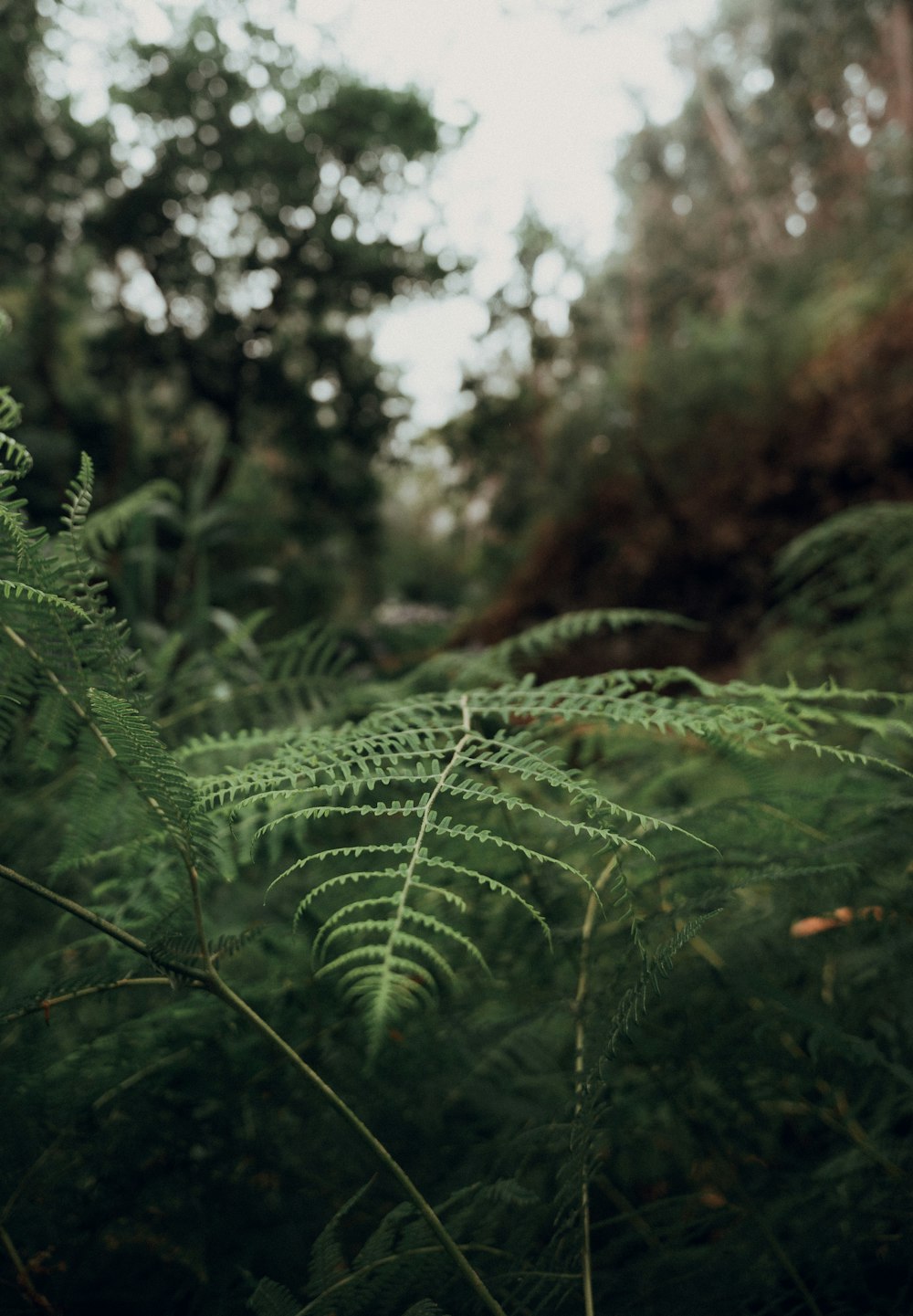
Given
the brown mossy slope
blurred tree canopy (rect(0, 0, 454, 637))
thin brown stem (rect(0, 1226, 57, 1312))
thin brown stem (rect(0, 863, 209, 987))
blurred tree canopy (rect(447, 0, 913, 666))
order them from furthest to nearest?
blurred tree canopy (rect(0, 0, 454, 637)), blurred tree canopy (rect(447, 0, 913, 666)), the brown mossy slope, thin brown stem (rect(0, 1226, 57, 1312)), thin brown stem (rect(0, 863, 209, 987))

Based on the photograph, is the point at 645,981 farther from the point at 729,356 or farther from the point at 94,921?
the point at 729,356

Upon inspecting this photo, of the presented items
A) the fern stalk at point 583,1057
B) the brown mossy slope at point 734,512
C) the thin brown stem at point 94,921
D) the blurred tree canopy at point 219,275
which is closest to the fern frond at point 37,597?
the thin brown stem at point 94,921

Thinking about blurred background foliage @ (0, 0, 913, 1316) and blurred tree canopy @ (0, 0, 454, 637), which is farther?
blurred tree canopy @ (0, 0, 454, 637)

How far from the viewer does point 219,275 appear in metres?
5.19

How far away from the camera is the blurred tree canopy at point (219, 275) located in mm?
4609

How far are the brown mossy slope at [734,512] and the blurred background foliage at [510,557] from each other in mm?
18

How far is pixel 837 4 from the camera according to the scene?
6.43m

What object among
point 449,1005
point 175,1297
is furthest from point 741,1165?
point 175,1297

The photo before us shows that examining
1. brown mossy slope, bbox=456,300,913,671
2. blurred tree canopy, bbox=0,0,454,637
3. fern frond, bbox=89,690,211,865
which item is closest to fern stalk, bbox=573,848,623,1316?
fern frond, bbox=89,690,211,865

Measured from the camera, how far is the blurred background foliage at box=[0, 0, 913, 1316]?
1.69 ft

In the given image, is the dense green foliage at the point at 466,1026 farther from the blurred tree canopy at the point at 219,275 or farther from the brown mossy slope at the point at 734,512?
the blurred tree canopy at the point at 219,275

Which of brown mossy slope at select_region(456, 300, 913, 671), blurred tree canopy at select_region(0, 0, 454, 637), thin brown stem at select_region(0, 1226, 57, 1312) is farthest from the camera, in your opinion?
blurred tree canopy at select_region(0, 0, 454, 637)

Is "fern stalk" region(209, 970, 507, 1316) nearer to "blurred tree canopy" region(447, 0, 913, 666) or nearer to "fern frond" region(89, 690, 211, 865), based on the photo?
"fern frond" region(89, 690, 211, 865)

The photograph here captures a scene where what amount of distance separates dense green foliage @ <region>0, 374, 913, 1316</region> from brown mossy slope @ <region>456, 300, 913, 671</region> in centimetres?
200
